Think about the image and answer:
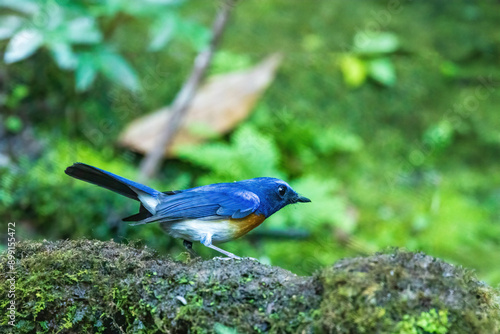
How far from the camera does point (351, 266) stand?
7.89 feet

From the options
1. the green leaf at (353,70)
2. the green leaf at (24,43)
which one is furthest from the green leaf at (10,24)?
the green leaf at (353,70)

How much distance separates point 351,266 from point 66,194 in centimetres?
439

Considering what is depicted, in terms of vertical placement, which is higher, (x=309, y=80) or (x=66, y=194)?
(x=309, y=80)

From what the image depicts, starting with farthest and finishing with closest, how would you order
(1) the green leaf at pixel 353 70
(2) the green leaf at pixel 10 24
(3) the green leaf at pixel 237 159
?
(1) the green leaf at pixel 353 70, (3) the green leaf at pixel 237 159, (2) the green leaf at pixel 10 24

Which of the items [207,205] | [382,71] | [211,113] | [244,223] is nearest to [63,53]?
[211,113]

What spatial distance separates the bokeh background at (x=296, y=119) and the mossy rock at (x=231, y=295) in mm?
2484

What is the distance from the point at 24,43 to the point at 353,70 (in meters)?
5.34

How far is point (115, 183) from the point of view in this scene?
3289mm

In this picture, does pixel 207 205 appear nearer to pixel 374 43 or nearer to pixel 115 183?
pixel 115 183

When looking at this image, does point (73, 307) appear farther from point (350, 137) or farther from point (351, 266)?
point (350, 137)

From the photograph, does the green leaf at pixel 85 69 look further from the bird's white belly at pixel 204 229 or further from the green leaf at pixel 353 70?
the green leaf at pixel 353 70

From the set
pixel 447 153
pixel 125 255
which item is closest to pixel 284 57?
pixel 447 153

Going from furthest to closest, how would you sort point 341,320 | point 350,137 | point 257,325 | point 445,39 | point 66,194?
1. point 445,39
2. point 350,137
3. point 66,194
4. point 257,325
5. point 341,320

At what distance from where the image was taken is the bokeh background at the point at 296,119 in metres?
5.88
